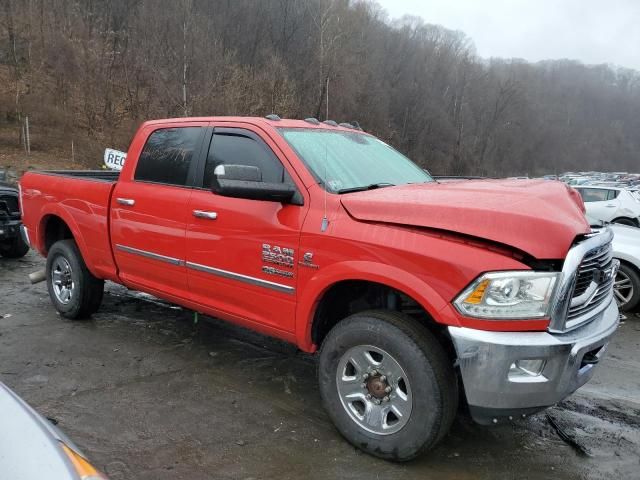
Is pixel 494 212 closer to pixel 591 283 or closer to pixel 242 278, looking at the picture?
pixel 591 283

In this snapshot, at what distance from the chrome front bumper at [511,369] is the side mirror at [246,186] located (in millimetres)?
1327

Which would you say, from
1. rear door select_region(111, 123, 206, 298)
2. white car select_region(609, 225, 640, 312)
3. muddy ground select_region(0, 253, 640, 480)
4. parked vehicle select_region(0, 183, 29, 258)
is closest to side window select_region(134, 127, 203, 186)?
rear door select_region(111, 123, 206, 298)

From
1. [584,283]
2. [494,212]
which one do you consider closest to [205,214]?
[494,212]

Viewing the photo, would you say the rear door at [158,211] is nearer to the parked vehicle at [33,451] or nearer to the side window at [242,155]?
the side window at [242,155]

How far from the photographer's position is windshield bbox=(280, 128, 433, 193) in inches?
135

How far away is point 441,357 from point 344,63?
145ft

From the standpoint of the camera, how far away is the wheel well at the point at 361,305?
9.95 ft

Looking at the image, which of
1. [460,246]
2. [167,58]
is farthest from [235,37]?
[460,246]

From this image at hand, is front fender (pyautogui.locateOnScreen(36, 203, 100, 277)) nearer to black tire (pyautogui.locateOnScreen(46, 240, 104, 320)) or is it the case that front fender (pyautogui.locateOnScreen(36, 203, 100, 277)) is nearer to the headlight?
black tire (pyautogui.locateOnScreen(46, 240, 104, 320))

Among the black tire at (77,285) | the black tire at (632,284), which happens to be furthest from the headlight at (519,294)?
the black tire at (632,284)

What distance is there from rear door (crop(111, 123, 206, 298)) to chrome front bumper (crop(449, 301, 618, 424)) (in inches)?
90.5

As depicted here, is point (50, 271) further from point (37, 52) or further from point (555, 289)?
point (37, 52)

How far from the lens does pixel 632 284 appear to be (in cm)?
618

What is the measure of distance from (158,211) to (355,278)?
1933 millimetres
